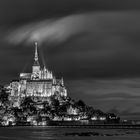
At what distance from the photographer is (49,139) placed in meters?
89.7

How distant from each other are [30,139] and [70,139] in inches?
363

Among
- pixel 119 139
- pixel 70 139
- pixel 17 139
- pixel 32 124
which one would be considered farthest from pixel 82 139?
pixel 32 124

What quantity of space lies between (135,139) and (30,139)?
22.9 meters

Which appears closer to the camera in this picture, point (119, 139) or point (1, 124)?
point (119, 139)

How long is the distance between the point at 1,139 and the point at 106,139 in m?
22.4

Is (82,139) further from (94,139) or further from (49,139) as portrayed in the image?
(49,139)

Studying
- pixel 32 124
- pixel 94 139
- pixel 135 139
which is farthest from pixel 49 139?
pixel 32 124

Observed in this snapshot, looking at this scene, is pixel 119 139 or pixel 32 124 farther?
pixel 32 124

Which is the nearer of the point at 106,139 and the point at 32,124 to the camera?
the point at 106,139

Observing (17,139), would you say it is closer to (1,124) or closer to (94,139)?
(94,139)

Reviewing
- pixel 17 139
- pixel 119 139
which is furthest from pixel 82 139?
pixel 17 139

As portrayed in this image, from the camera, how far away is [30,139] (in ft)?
292

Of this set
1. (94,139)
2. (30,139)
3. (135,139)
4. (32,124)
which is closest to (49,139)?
(30,139)

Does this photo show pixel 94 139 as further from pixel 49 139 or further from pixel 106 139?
pixel 49 139
